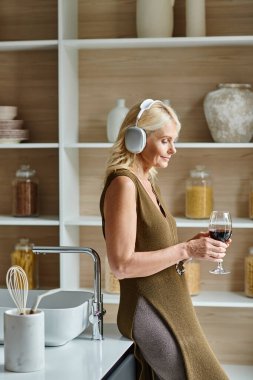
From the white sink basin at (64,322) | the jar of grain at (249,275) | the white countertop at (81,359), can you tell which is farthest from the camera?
the jar of grain at (249,275)

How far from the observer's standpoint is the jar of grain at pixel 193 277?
350cm

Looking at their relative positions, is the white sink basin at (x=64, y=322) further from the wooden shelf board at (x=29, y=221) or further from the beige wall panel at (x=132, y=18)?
the beige wall panel at (x=132, y=18)

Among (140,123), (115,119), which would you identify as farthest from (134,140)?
(115,119)

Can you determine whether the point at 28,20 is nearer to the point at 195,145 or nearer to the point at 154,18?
the point at 154,18

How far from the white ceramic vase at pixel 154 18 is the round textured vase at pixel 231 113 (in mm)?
374

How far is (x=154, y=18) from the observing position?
11.3ft

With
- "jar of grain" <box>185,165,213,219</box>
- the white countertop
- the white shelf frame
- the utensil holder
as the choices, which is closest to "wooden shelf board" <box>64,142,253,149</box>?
the white shelf frame

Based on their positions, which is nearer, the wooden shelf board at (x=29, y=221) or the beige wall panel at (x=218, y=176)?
the wooden shelf board at (x=29, y=221)

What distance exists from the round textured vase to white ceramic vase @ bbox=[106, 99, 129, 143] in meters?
0.41

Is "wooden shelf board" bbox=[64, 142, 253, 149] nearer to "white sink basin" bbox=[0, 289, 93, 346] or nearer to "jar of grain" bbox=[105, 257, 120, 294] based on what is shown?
"jar of grain" bbox=[105, 257, 120, 294]

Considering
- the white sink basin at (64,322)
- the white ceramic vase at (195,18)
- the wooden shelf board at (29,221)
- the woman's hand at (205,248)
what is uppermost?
the white ceramic vase at (195,18)

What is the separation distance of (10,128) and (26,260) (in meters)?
0.65

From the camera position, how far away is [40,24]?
12.2 ft

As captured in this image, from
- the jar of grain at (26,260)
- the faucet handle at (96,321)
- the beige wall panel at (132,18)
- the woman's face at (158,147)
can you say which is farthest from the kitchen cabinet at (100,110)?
the faucet handle at (96,321)
